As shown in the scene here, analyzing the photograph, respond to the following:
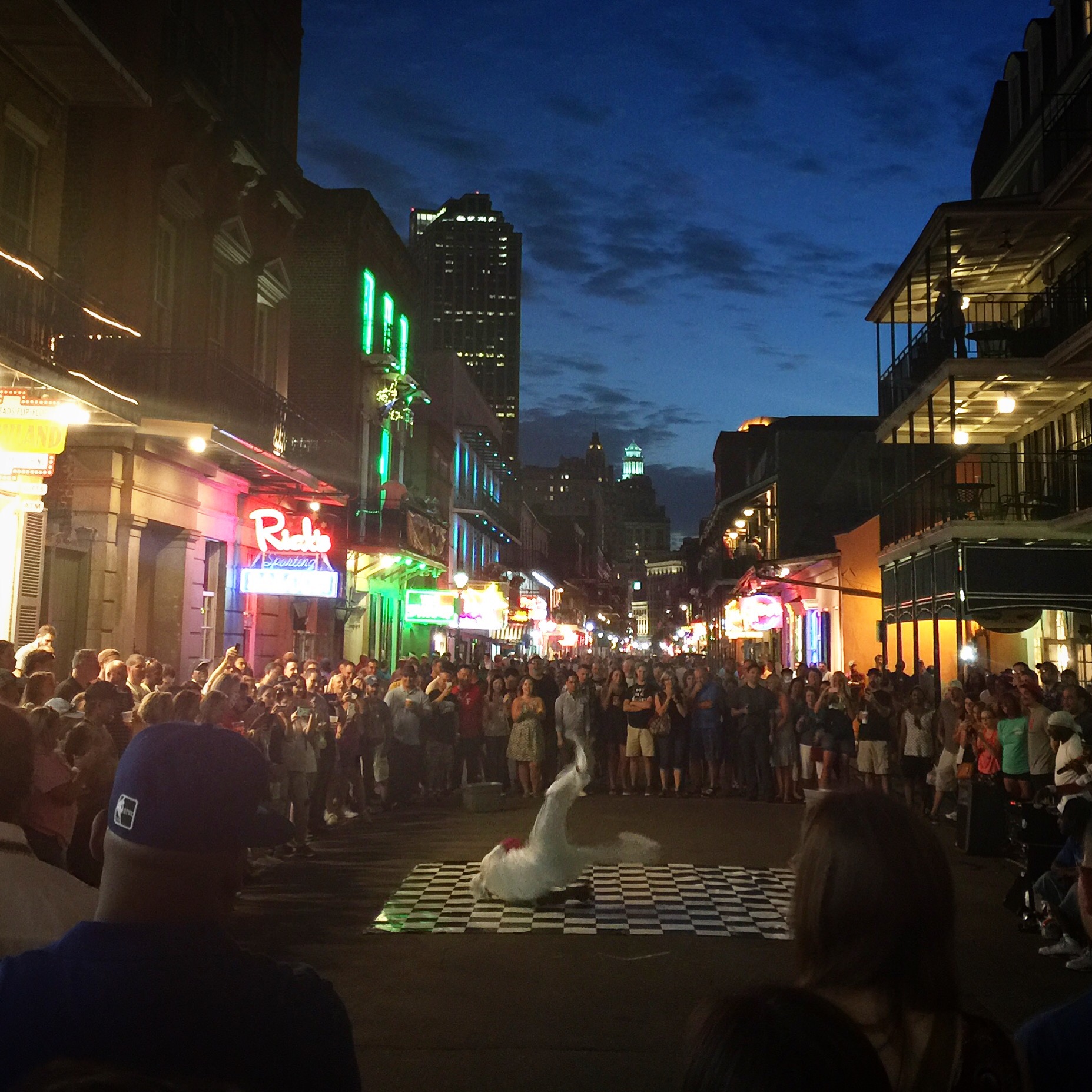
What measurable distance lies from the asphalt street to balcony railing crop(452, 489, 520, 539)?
3631 cm

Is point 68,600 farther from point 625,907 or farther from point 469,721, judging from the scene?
point 625,907

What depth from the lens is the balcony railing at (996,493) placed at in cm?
1998

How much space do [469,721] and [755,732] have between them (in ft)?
15.8

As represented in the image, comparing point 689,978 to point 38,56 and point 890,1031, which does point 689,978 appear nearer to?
point 890,1031

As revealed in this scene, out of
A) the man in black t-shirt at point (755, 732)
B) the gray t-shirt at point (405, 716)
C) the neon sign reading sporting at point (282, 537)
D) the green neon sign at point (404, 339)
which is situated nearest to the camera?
the gray t-shirt at point (405, 716)

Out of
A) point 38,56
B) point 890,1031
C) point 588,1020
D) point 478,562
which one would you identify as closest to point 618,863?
point 588,1020

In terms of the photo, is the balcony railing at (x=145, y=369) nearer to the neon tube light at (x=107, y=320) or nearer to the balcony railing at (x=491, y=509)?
the neon tube light at (x=107, y=320)

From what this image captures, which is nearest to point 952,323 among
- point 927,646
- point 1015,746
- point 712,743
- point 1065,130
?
point 1065,130

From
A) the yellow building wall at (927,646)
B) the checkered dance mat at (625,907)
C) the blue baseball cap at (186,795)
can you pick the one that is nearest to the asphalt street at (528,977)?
the checkered dance mat at (625,907)

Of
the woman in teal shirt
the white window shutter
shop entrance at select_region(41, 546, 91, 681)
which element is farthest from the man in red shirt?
the woman in teal shirt

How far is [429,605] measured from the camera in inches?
1391

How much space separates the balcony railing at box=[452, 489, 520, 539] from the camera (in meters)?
48.9

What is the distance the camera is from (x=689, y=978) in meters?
7.90

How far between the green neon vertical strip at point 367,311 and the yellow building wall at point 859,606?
51.2 feet
